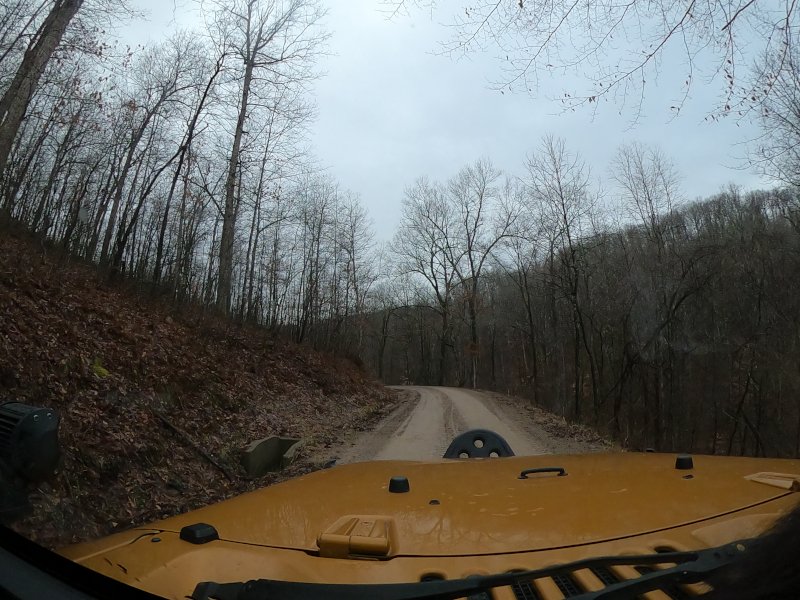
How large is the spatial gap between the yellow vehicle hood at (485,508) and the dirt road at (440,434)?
670cm

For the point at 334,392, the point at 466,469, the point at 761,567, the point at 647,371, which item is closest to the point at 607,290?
the point at 647,371

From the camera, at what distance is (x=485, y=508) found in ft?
7.87

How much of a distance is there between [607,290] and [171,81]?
69.2ft

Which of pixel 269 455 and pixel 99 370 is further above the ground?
pixel 99 370

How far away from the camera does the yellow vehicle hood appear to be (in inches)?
76.1

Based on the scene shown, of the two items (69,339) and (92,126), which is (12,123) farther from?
(92,126)

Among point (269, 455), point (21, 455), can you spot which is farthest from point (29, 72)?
point (21, 455)

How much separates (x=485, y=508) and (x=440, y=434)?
11.1 m

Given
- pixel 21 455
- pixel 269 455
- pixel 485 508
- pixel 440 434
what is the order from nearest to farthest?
pixel 21 455
pixel 485 508
pixel 269 455
pixel 440 434

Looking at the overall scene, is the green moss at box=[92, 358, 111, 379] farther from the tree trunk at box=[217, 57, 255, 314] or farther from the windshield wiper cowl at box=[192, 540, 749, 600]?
the tree trunk at box=[217, 57, 255, 314]

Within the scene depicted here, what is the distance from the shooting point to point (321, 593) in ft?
4.70

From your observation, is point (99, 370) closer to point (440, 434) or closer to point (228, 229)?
point (440, 434)

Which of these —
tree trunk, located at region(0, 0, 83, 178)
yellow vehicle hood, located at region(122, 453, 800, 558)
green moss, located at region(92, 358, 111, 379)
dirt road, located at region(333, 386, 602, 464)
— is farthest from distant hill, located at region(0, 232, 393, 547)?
tree trunk, located at region(0, 0, 83, 178)

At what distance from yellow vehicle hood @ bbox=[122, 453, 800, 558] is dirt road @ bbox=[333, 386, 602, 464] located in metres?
6.70
